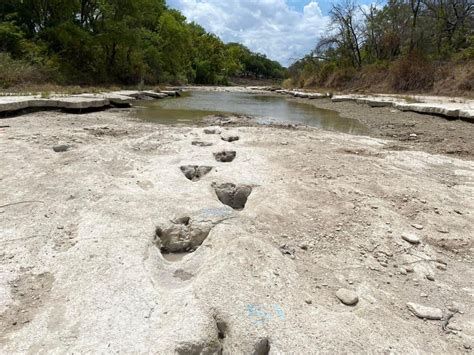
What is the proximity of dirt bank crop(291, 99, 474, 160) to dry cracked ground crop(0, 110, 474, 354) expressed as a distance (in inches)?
61.5

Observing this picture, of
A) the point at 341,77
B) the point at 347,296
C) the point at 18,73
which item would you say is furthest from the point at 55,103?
the point at 341,77

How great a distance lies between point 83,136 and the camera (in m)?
6.35

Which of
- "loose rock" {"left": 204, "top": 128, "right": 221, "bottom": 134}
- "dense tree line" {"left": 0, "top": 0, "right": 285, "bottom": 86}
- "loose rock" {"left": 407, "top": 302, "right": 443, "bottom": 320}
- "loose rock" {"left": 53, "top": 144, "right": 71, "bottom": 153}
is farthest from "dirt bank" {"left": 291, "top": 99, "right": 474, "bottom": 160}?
"dense tree line" {"left": 0, "top": 0, "right": 285, "bottom": 86}

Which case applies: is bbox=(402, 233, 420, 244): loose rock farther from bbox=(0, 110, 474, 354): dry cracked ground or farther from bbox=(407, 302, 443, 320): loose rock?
bbox=(407, 302, 443, 320): loose rock

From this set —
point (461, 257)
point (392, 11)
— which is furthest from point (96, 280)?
point (392, 11)

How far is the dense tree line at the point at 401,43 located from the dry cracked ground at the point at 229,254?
56.8 feet

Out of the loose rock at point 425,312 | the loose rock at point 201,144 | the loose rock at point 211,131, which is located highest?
the loose rock at point 425,312

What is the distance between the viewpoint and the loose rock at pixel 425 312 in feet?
7.25

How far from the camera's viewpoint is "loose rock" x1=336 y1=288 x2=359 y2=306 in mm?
2275

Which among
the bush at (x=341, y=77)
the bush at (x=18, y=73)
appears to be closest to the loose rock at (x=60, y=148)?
the bush at (x=18, y=73)

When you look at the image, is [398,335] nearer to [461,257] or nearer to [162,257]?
[461,257]

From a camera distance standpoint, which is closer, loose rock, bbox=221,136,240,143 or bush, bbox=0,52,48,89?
loose rock, bbox=221,136,240,143

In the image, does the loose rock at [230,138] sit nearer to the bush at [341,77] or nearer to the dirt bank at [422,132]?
the dirt bank at [422,132]

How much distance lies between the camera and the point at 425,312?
223 cm
